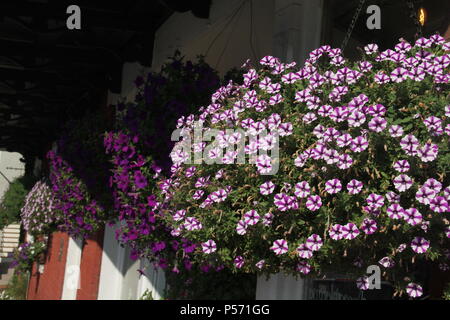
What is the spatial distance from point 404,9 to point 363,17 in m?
0.28

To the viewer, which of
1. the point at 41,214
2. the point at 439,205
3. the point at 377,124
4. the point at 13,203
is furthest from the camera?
the point at 13,203

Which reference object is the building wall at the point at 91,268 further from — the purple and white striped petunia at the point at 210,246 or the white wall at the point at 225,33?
the purple and white striped petunia at the point at 210,246

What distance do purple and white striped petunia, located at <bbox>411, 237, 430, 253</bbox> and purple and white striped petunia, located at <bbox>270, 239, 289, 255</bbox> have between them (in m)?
0.43

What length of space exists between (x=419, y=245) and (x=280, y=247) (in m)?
0.47

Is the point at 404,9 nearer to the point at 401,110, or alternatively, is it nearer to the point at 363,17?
the point at 363,17

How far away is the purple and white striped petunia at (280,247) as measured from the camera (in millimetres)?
2041

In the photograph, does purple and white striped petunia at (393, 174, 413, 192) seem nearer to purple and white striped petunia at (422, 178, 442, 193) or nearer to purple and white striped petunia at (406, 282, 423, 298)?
purple and white striped petunia at (422, 178, 442, 193)

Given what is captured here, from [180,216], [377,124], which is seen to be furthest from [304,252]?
[180,216]

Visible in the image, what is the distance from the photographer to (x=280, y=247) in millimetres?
2051

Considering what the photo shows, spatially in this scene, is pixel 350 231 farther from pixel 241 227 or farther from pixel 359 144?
pixel 241 227

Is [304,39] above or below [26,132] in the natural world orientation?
below

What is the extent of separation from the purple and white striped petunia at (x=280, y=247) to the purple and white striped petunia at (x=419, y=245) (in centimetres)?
43
